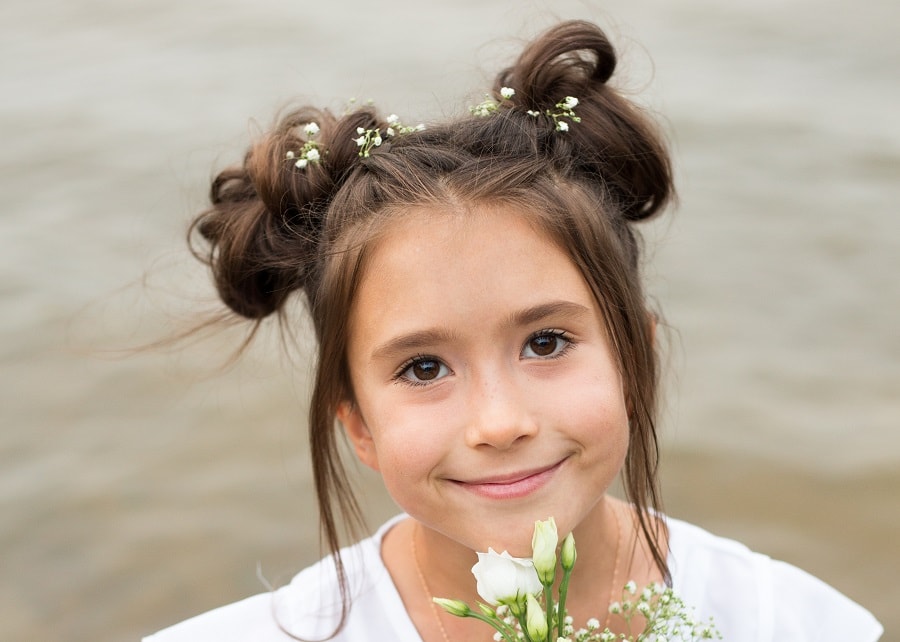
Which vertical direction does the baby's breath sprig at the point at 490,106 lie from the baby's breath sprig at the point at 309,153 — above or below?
above

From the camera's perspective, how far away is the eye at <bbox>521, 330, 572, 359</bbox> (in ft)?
5.59

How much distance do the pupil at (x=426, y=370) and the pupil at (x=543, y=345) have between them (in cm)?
15

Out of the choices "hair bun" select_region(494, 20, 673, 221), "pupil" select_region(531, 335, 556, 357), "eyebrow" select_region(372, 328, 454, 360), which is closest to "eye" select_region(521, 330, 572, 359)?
"pupil" select_region(531, 335, 556, 357)

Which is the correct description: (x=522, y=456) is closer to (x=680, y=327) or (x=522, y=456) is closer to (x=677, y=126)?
(x=680, y=327)

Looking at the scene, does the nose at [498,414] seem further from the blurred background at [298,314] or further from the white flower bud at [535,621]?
the blurred background at [298,314]

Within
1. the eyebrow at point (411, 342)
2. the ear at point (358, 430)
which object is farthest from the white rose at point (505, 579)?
the ear at point (358, 430)

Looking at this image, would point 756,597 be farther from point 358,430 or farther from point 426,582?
point 358,430

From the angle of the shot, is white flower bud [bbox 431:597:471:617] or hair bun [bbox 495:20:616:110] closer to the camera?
white flower bud [bbox 431:597:471:617]

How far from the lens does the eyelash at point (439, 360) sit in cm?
171

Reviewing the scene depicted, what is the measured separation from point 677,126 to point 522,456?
2.47 m

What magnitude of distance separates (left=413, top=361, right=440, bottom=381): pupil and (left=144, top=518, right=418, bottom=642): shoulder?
0.54 metres

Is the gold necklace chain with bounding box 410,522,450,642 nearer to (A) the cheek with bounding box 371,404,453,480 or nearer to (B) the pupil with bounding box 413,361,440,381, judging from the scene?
(A) the cheek with bounding box 371,404,453,480

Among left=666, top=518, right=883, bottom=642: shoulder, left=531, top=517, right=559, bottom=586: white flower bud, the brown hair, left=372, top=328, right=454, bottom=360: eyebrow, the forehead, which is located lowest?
left=531, top=517, right=559, bottom=586: white flower bud

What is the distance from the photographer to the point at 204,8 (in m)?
4.58
